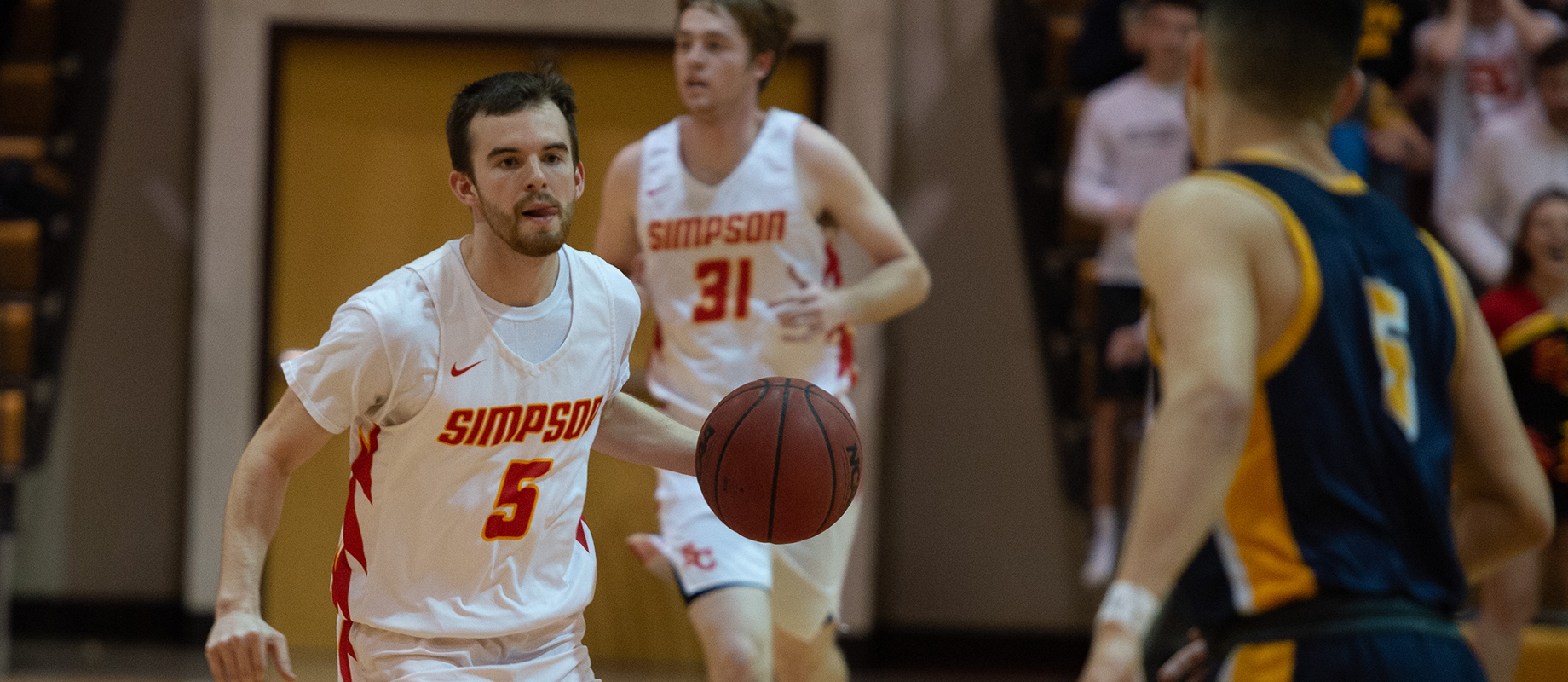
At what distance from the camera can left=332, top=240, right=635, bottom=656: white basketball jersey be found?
2750 mm

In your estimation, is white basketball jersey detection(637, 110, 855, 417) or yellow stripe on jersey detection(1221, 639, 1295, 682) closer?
yellow stripe on jersey detection(1221, 639, 1295, 682)

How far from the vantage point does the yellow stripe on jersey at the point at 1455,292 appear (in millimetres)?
2100

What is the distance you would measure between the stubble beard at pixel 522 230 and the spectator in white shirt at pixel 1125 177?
404 centimetres

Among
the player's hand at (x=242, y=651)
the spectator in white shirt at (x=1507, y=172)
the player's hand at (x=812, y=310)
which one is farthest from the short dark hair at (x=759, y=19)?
the spectator in white shirt at (x=1507, y=172)

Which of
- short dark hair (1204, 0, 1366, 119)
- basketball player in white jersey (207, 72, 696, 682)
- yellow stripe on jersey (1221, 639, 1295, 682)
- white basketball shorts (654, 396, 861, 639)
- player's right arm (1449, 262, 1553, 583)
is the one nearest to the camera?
yellow stripe on jersey (1221, 639, 1295, 682)

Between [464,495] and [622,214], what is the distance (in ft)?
5.51

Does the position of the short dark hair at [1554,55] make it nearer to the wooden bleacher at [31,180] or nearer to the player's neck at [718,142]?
the player's neck at [718,142]

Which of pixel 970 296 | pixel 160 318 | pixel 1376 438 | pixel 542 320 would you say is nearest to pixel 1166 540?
pixel 1376 438

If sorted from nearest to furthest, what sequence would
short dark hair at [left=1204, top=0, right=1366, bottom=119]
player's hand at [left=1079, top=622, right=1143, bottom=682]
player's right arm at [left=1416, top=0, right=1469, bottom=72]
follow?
player's hand at [left=1079, top=622, right=1143, bottom=682]
short dark hair at [left=1204, top=0, right=1366, bottom=119]
player's right arm at [left=1416, top=0, right=1469, bottom=72]

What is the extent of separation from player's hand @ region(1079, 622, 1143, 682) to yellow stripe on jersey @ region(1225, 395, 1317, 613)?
0.23 m

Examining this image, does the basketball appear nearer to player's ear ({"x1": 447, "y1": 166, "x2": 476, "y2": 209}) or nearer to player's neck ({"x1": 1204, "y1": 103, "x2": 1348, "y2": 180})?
player's ear ({"x1": 447, "y1": 166, "x2": 476, "y2": 209})

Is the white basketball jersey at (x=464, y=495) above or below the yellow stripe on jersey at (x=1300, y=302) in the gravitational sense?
below

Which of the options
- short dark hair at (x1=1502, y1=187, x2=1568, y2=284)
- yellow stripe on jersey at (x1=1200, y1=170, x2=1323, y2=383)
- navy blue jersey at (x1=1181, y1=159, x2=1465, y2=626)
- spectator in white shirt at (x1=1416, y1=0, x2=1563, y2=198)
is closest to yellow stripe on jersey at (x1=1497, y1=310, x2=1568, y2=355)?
short dark hair at (x1=1502, y1=187, x2=1568, y2=284)

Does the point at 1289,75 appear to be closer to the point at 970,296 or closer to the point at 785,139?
the point at 785,139
